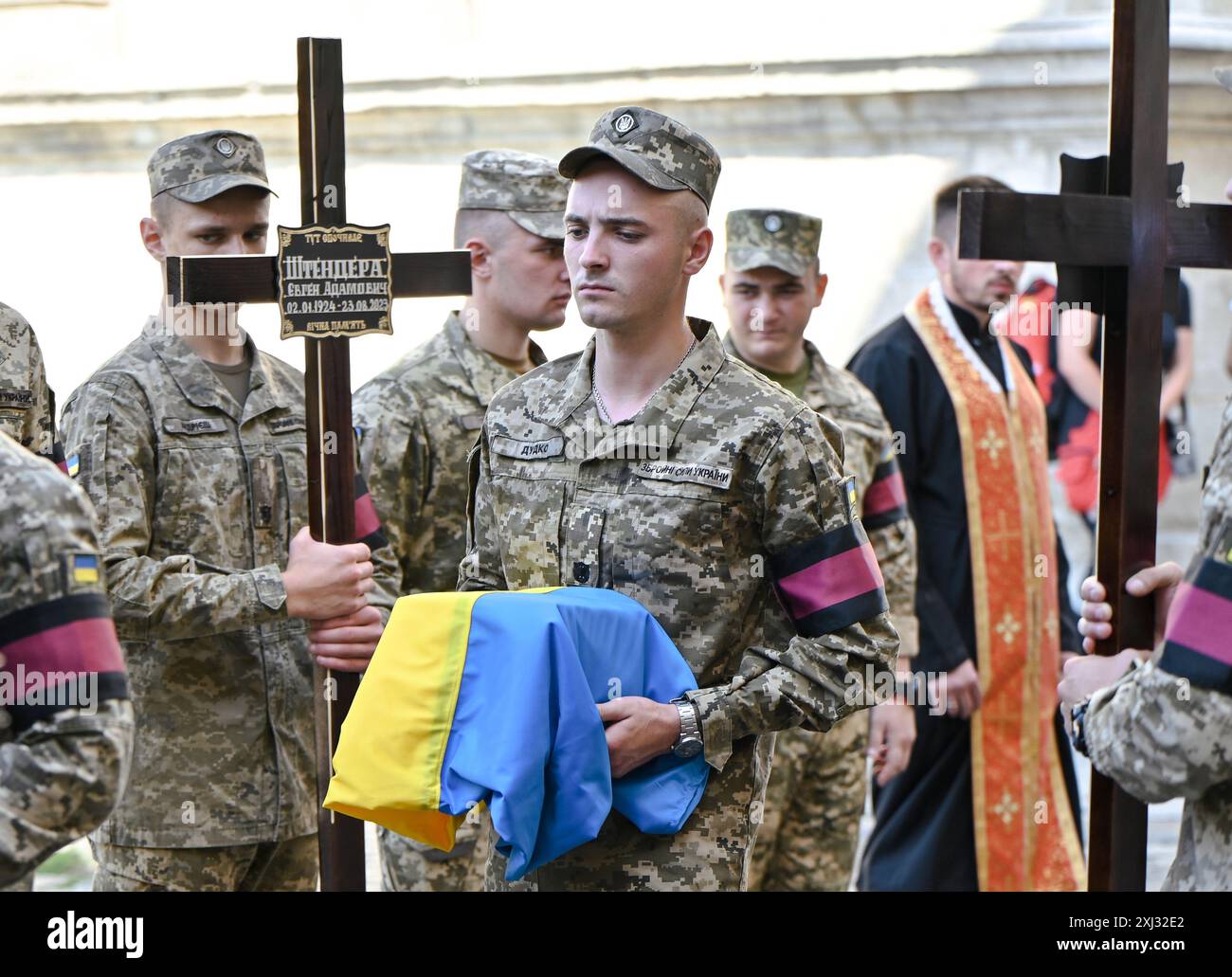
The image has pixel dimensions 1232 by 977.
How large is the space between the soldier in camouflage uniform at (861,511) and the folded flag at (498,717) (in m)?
2.03

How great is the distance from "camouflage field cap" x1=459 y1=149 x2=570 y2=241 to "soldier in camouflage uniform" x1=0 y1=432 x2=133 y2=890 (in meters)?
2.62

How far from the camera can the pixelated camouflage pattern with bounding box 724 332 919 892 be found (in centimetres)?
500

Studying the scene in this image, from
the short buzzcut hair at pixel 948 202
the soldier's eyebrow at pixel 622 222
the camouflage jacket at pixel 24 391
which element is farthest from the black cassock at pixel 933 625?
the camouflage jacket at pixel 24 391

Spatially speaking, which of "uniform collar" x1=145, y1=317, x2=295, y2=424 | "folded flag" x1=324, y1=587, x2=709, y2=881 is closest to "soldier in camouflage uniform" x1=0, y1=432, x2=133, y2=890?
"folded flag" x1=324, y1=587, x2=709, y2=881

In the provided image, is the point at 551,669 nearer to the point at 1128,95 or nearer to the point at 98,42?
the point at 1128,95

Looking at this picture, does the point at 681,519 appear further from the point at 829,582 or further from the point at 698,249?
the point at 698,249

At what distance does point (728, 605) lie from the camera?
3.22 metres

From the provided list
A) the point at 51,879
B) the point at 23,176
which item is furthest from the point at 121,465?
the point at 23,176

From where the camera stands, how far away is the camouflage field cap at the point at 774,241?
532cm

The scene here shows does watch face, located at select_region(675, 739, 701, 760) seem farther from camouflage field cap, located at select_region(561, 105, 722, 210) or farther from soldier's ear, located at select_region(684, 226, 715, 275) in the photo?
camouflage field cap, located at select_region(561, 105, 722, 210)

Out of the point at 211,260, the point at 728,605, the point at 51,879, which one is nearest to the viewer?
the point at 728,605

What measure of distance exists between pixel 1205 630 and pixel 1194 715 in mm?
119

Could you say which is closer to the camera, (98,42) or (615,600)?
(615,600)
